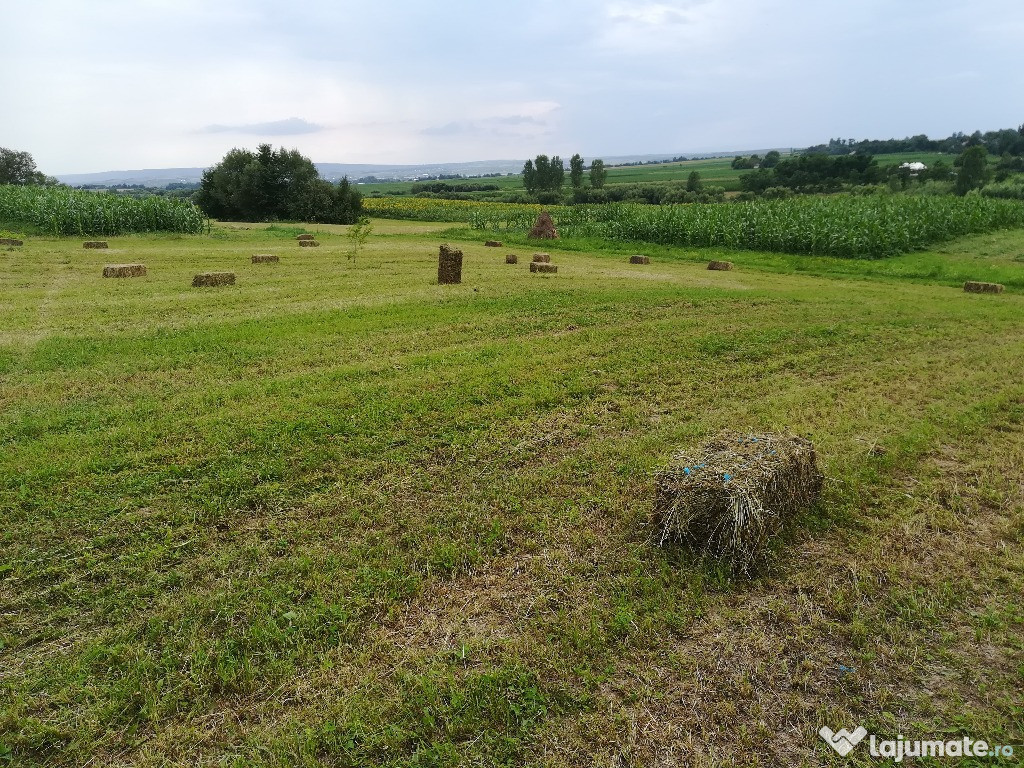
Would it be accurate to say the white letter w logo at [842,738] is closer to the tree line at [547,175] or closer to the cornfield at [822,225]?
the cornfield at [822,225]

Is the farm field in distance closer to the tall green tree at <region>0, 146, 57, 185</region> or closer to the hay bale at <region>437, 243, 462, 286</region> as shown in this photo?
the tall green tree at <region>0, 146, 57, 185</region>

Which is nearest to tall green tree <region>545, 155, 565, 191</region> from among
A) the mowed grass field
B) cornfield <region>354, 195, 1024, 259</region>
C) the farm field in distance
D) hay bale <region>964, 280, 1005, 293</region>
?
the farm field in distance

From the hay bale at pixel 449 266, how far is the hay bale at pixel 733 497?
11.0 meters

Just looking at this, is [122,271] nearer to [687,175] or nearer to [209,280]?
[209,280]

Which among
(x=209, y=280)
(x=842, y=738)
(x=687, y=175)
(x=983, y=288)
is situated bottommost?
(x=842, y=738)

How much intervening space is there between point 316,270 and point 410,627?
15.3 metres

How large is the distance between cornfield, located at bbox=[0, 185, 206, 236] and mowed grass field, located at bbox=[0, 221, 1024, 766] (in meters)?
20.1

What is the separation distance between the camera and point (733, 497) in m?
4.18

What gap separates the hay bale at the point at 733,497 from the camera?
4.18 meters

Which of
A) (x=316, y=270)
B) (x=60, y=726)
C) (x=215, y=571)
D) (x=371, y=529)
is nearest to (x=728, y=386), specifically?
(x=371, y=529)

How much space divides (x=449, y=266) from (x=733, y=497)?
11.7 meters

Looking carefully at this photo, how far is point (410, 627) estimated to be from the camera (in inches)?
142

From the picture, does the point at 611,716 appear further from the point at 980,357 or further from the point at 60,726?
the point at 980,357

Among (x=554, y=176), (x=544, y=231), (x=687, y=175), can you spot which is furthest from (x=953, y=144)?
(x=544, y=231)
